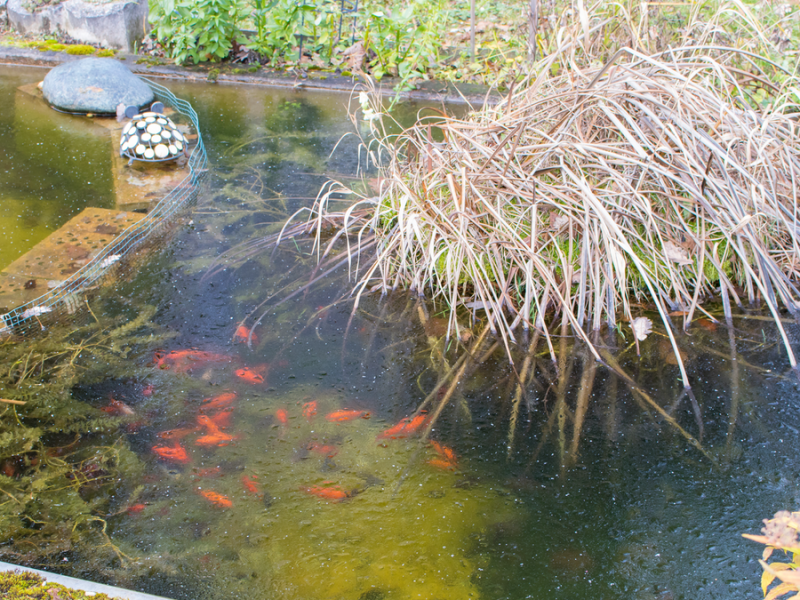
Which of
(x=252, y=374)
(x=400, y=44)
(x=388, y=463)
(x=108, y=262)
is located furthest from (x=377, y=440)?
(x=400, y=44)

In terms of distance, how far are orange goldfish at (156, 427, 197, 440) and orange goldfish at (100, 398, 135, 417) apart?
0.18 meters

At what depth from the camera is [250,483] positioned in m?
1.99

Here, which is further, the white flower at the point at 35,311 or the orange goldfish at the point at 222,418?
the white flower at the point at 35,311

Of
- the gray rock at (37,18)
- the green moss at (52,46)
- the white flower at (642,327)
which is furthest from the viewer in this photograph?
the gray rock at (37,18)

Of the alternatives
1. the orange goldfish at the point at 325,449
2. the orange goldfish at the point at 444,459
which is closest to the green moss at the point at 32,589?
the orange goldfish at the point at 325,449

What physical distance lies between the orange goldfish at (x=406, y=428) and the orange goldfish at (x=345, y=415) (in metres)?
0.12

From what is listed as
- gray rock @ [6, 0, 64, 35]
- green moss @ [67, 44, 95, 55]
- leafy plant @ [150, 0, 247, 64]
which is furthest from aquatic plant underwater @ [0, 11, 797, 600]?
gray rock @ [6, 0, 64, 35]

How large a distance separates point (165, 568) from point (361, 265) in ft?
6.14

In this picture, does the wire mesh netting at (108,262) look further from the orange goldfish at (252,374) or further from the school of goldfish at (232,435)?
the orange goldfish at (252,374)

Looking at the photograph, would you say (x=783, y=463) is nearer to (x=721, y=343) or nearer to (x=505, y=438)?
(x=721, y=343)

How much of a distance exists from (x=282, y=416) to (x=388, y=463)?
0.46m

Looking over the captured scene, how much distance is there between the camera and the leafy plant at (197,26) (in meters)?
5.68

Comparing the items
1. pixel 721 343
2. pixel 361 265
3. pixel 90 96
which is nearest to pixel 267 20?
pixel 90 96

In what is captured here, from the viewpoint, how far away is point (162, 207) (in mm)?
3627
